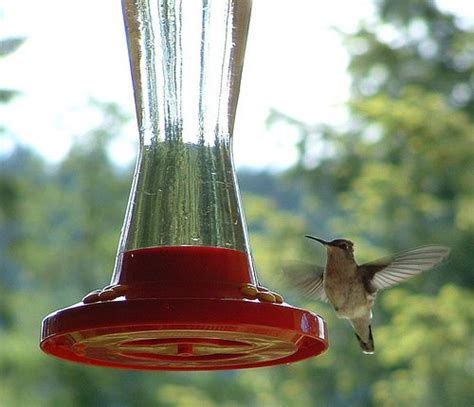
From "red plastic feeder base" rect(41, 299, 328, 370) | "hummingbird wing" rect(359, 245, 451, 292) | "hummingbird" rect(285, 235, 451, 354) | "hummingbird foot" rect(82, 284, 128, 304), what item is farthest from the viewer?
"hummingbird" rect(285, 235, 451, 354)

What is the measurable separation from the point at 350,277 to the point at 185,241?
1.49m

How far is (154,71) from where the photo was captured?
2529 mm

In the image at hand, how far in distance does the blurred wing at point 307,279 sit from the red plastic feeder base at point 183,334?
133cm

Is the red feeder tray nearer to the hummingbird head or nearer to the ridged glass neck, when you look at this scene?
the ridged glass neck

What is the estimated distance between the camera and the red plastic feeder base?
1.85 m

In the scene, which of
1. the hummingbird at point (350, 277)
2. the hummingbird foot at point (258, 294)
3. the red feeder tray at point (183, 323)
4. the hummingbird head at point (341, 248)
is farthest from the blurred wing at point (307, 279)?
the hummingbird foot at point (258, 294)

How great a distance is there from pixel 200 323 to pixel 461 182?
272 inches

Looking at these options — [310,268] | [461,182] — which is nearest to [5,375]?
[461,182]

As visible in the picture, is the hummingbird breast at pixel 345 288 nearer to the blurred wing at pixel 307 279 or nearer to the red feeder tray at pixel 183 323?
A: the blurred wing at pixel 307 279

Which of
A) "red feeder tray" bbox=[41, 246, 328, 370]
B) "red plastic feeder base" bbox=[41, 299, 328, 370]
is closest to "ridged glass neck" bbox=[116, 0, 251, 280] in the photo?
"red feeder tray" bbox=[41, 246, 328, 370]

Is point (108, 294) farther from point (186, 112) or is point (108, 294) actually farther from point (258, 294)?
point (186, 112)

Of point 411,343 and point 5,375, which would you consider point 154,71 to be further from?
point 5,375

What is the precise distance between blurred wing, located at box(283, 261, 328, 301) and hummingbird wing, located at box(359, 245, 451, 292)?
0.18 metres

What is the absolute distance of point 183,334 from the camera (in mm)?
2020
